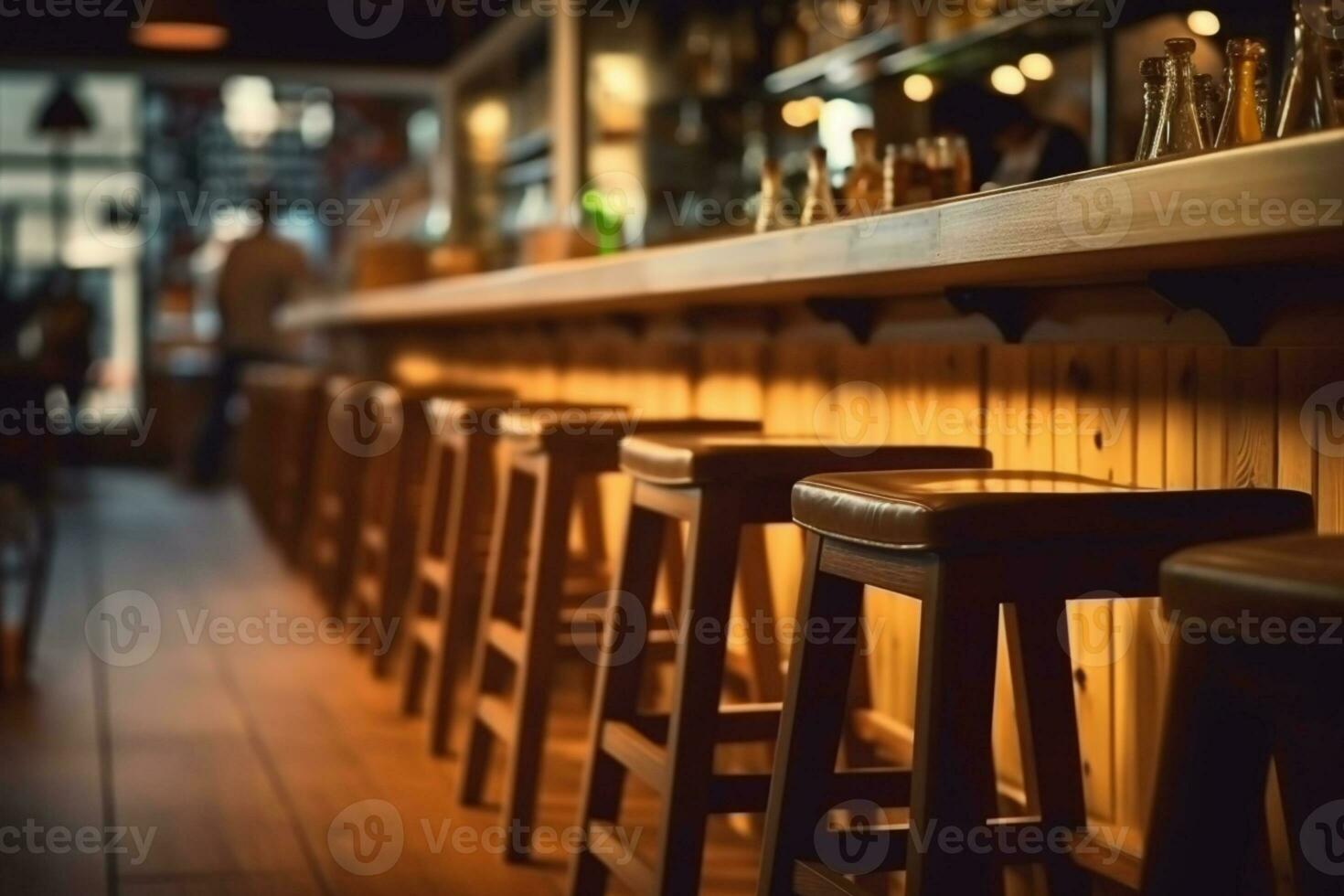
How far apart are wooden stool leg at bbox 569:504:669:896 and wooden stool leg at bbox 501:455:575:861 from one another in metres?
0.35

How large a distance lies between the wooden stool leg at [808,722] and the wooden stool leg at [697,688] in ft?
1.05

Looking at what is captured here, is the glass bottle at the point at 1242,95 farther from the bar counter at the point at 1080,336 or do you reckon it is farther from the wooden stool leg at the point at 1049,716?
the wooden stool leg at the point at 1049,716

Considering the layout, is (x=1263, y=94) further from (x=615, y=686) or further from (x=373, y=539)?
(x=373, y=539)

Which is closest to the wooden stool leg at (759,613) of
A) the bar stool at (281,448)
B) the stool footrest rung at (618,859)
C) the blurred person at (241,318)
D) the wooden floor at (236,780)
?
the wooden floor at (236,780)

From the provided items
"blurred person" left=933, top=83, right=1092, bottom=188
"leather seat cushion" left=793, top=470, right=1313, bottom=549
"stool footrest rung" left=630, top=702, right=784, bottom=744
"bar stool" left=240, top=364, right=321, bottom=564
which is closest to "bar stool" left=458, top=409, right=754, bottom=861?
"stool footrest rung" left=630, top=702, right=784, bottom=744

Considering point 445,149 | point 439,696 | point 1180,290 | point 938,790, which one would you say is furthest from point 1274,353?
point 445,149

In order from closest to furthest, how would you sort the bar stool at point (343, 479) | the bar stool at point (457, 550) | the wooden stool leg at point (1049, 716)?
the wooden stool leg at point (1049, 716), the bar stool at point (457, 550), the bar stool at point (343, 479)

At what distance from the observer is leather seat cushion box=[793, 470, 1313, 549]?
4.83 ft

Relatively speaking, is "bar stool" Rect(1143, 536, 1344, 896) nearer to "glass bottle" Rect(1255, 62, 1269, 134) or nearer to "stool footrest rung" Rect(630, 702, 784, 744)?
"glass bottle" Rect(1255, 62, 1269, 134)

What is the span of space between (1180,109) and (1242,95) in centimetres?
8

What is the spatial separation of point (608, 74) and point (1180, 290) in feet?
15.6

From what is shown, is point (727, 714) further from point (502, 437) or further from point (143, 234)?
point (143, 234)

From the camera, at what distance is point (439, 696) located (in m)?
3.28

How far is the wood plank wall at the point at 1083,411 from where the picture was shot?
5.93 ft
